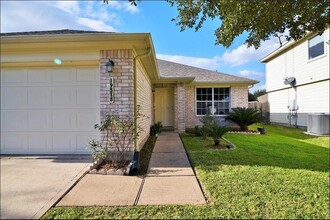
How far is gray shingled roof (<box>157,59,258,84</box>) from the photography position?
13.3 meters

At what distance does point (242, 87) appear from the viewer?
13703 millimetres

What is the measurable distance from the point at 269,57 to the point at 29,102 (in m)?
18.7

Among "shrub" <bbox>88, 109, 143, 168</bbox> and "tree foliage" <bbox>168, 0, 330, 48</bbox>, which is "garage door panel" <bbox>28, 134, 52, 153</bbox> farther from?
"tree foliage" <bbox>168, 0, 330, 48</bbox>

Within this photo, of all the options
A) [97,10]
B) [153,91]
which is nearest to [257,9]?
[97,10]

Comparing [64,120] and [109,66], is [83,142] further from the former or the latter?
[109,66]

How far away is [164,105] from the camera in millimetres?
13336

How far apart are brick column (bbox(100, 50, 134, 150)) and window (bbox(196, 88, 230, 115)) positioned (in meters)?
8.61

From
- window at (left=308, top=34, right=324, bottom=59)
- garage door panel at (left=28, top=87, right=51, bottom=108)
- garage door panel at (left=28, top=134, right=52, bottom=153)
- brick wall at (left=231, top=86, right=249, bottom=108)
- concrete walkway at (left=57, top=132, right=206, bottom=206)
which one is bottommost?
concrete walkway at (left=57, top=132, right=206, bottom=206)

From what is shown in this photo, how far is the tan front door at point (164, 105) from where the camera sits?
13.3m

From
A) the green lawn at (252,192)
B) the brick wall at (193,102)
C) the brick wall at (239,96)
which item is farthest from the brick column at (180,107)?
the green lawn at (252,192)

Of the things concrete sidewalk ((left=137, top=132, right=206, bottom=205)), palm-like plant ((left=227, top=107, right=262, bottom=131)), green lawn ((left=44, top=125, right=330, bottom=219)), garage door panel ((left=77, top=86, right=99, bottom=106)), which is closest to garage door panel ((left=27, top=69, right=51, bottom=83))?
garage door panel ((left=77, top=86, right=99, bottom=106))

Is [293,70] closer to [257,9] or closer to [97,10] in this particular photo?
[257,9]

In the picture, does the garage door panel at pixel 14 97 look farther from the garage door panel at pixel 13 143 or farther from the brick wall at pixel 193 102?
the brick wall at pixel 193 102

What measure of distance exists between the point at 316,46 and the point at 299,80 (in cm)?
241
